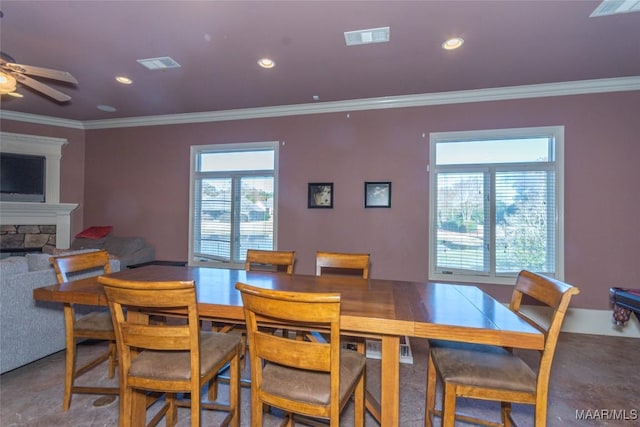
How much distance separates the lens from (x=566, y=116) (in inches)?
133

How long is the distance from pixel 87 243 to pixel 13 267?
8.78 feet

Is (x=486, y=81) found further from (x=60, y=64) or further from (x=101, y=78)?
(x=60, y=64)

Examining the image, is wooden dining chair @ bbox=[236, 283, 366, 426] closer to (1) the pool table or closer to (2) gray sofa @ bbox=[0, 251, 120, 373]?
(2) gray sofa @ bbox=[0, 251, 120, 373]

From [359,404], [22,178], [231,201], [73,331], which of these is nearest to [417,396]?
[359,404]

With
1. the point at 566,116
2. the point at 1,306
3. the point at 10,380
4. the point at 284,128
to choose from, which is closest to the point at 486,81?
Result: the point at 566,116

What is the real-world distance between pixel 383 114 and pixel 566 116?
80.7 inches

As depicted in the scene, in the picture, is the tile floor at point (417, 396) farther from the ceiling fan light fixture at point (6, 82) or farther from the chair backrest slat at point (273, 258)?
the ceiling fan light fixture at point (6, 82)

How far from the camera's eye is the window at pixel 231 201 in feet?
14.1

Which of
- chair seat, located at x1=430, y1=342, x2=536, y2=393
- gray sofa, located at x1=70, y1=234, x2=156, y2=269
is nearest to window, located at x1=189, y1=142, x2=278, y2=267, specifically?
gray sofa, located at x1=70, y1=234, x2=156, y2=269

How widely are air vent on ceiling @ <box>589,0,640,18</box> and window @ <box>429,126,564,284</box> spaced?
57.0 inches

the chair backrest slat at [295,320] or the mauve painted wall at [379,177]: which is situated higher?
the mauve painted wall at [379,177]

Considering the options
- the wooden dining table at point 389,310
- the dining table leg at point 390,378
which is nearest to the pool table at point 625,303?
the wooden dining table at point 389,310

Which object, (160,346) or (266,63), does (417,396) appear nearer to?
(160,346)

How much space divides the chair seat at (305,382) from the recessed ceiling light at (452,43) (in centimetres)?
261
